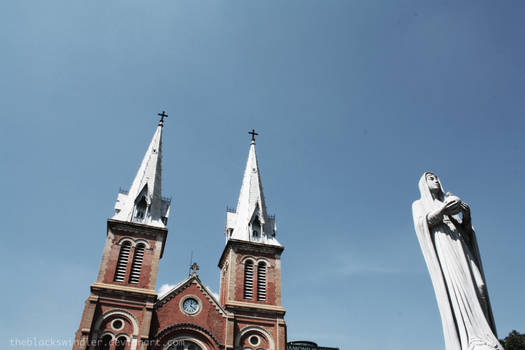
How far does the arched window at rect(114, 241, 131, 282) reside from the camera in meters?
26.8

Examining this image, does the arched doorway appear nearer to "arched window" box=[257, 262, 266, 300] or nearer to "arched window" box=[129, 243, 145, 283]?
"arched window" box=[129, 243, 145, 283]

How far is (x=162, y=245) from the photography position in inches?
1160

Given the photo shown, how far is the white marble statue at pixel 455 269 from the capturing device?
5504 millimetres

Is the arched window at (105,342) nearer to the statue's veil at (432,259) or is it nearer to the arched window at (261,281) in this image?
the arched window at (261,281)

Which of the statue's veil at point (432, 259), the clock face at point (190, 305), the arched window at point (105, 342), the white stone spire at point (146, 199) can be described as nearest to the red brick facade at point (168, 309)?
the arched window at point (105, 342)

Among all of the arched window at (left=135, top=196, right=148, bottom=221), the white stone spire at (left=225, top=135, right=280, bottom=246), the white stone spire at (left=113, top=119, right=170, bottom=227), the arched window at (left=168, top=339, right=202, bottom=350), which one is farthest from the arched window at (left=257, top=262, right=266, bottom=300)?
the arched window at (left=135, top=196, right=148, bottom=221)

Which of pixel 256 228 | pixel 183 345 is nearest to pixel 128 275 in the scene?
pixel 183 345

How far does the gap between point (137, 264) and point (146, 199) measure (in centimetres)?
559

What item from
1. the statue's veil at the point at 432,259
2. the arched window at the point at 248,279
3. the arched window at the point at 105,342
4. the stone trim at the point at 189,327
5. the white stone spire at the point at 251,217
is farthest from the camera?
the white stone spire at the point at 251,217

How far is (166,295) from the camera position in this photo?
88.8 ft

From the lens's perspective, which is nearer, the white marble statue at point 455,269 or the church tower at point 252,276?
the white marble statue at point 455,269

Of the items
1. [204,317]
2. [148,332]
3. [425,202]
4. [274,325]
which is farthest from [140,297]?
[425,202]

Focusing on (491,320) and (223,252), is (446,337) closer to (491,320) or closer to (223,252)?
(491,320)

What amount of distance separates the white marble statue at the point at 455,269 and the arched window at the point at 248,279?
2357 cm
